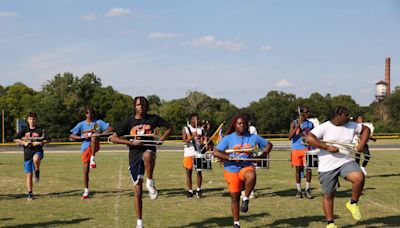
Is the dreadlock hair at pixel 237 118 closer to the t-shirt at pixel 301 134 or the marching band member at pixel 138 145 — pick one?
the marching band member at pixel 138 145

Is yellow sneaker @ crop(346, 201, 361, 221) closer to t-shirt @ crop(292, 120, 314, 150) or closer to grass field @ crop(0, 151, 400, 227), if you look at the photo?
grass field @ crop(0, 151, 400, 227)

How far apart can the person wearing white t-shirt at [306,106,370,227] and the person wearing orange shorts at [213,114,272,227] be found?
0.99 meters

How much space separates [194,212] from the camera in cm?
1102

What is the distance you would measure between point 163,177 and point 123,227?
10.1 meters

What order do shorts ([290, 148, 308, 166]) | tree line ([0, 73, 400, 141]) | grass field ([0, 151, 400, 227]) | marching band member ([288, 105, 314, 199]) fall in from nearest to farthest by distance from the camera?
grass field ([0, 151, 400, 227]), marching band member ([288, 105, 314, 199]), shorts ([290, 148, 308, 166]), tree line ([0, 73, 400, 141])

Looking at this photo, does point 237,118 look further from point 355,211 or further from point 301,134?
point 301,134

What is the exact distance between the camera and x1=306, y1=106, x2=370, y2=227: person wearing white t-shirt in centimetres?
839

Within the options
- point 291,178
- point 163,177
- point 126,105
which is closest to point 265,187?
point 291,178

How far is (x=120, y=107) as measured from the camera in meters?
91.6

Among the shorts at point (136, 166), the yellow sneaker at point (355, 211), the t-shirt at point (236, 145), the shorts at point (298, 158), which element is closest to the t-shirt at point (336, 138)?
the yellow sneaker at point (355, 211)

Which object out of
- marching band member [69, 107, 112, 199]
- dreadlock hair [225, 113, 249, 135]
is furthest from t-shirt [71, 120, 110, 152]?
dreadlock hair [225, 113, 249, 135]

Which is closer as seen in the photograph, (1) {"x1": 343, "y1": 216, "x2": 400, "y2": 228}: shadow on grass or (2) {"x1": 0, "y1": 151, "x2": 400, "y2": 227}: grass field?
(1) {"x1": 343, "y1": 216, "x2": 400, "y2": 228}: shadow on grass

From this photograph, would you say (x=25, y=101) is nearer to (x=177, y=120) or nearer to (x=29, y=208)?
(x=177, y=120)

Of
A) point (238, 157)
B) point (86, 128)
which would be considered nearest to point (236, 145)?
point (238, 157)
